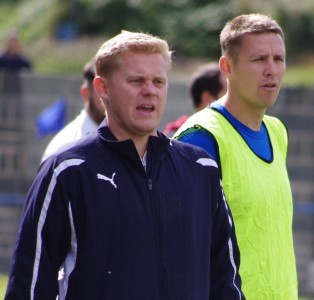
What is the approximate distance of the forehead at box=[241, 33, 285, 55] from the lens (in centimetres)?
530

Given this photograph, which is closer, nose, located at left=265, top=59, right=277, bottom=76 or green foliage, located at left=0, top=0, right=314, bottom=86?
nose, located at left=265, top=59, right=277, bottom=76

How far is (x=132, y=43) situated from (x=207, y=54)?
555 inches

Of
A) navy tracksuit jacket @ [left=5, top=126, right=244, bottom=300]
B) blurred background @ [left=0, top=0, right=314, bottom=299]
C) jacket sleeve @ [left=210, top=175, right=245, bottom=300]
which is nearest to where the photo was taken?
navy tracksuit jacket @ [left=5, top=126, right=244, bottom=300]

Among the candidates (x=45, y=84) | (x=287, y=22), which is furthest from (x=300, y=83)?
(x=45, y=84)

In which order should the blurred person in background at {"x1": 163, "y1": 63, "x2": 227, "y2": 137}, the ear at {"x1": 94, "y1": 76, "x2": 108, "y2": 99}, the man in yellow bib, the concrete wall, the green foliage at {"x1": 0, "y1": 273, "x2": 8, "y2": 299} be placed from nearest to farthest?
the ear at {"x1": 94, "y1": 76, "x2": 108, "y2": 99} → the man in yellow bib → the blurred person in background at {"x1": 163, "y1": 63, "x2": 227, "y2": 137} → the green foliage at {"x1": 0, "y1": 273, "x2": 8, "y2": 299} → the concrete wall

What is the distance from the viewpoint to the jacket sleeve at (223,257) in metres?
4.62

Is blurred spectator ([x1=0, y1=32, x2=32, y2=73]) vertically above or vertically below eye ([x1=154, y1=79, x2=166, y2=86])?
above

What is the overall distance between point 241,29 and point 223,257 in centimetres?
117

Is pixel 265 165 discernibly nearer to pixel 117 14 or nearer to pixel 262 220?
pixel 262 220

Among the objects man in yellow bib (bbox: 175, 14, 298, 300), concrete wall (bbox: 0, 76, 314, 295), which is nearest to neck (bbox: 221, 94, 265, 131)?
man in yellow bib (bbox: 175, 14, 298, 300)

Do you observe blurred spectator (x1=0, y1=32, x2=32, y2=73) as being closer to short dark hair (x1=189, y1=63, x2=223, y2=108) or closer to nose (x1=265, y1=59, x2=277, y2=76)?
short dark hair (x1=189, y1=63, x2=223, y2=108)

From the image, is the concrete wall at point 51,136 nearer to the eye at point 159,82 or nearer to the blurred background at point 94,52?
the blurred background at point 94,52

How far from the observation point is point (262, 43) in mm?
5312

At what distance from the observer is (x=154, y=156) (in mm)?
4445
